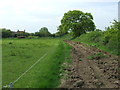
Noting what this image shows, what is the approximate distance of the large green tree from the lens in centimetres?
7100

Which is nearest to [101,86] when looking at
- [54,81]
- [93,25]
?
[54,81]

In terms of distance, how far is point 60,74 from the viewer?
34.8 feet

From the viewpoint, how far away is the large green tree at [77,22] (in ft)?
233

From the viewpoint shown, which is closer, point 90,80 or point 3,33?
point 90,80

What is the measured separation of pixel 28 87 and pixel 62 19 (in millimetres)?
70170

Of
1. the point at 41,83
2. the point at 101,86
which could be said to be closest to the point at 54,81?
the point at 41,83

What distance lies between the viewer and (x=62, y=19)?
77250 mm

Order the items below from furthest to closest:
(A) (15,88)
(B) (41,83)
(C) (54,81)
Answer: (C) (54,81) < (B) (41,83) < (A) (15,88)

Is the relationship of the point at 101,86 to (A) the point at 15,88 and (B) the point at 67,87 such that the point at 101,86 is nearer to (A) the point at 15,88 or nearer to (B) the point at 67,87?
(B) the point at 67,87

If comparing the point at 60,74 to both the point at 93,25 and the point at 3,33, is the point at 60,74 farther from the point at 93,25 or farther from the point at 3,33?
the point at 3,33

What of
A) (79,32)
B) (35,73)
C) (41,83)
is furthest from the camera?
(79,32)

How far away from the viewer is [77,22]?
71.6 metres

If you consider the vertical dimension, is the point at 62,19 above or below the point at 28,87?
above

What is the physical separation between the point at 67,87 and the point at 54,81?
105 centimetres
